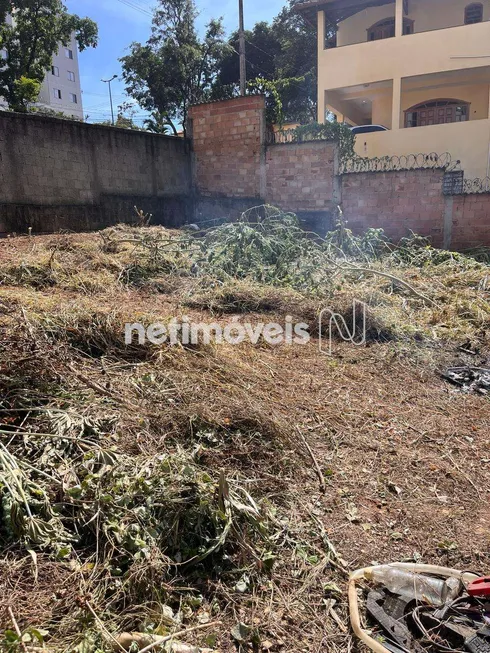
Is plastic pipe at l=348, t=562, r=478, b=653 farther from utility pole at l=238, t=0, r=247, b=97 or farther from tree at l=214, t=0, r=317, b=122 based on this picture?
tree at l=214, t=0, r=317, b=122

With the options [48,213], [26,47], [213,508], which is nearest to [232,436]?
[213,508]

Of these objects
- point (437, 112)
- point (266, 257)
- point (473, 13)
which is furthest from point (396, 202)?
point (473, 13)

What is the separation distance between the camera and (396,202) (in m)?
8.41

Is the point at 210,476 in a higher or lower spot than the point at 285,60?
lower

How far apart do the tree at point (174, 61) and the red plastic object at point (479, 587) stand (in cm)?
1941

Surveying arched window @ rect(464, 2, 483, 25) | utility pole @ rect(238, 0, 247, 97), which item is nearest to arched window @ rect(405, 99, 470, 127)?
arched window @ rect(464, 2, 483, 25)

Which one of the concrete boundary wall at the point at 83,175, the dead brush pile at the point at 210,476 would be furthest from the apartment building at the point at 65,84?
the dead brush pile at the point at 210,476

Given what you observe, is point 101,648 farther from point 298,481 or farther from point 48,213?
point 48,213

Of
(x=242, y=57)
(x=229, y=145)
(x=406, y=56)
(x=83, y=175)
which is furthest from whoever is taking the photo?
(x=242, y=57)

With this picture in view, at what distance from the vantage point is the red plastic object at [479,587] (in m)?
1.70

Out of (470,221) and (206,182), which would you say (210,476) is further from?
(206,182)

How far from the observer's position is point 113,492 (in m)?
2.03

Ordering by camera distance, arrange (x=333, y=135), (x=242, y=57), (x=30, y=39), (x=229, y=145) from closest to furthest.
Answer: (x=333, y=135) < (x=229, y=145) < (x=242, y=57) < (x=30, y=39)

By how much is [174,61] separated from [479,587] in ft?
67.7
